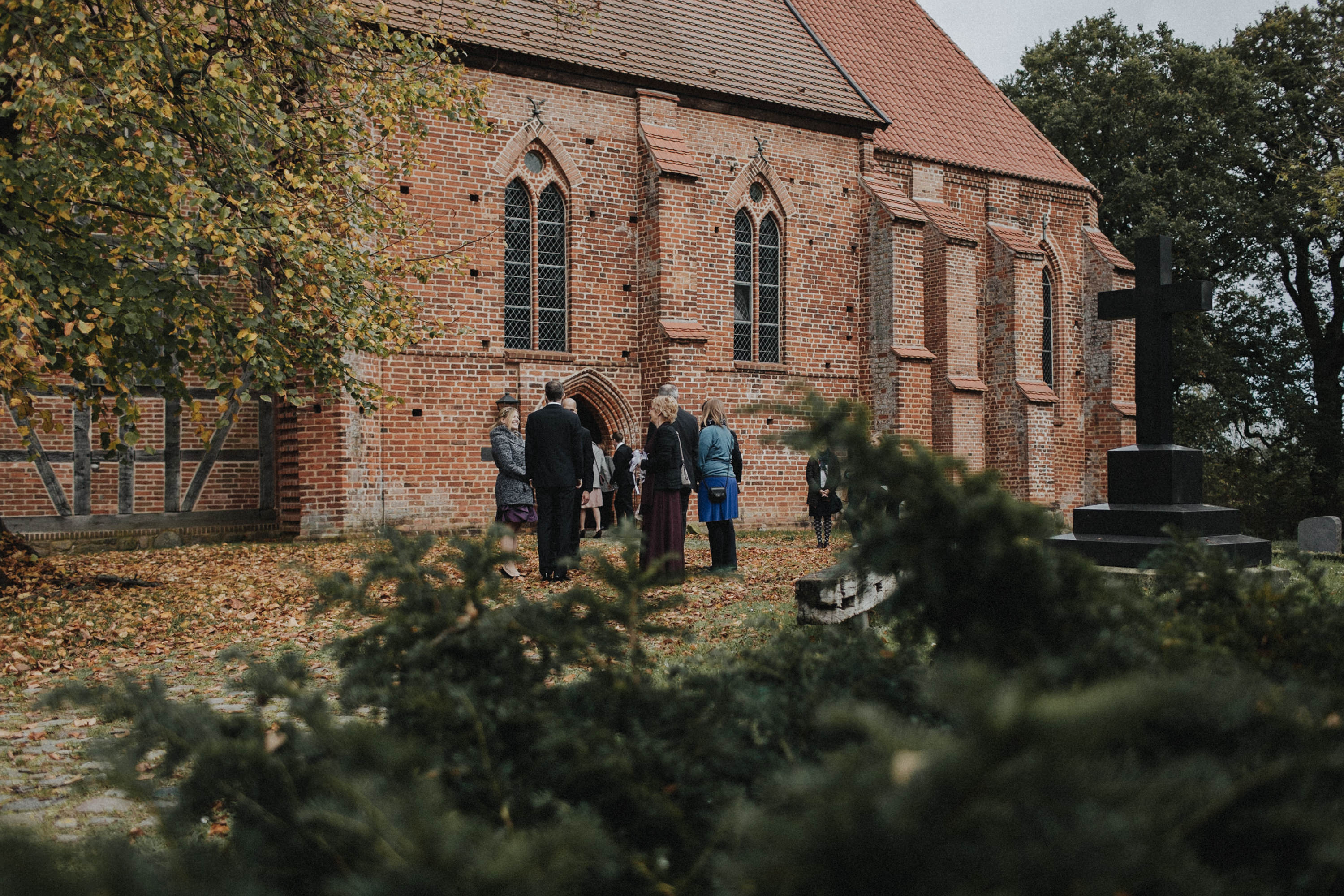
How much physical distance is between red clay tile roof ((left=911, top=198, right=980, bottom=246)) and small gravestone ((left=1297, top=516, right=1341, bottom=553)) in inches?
353

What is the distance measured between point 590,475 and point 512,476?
0.81 meters

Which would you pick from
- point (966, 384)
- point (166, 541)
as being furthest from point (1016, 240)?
point (166, 541)

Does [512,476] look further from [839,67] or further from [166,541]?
[839,67]

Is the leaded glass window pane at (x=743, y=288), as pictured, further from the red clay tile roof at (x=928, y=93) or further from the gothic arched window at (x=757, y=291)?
the red clay tile roof at (x=928, y=93)

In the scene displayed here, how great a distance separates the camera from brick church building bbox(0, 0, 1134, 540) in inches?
575

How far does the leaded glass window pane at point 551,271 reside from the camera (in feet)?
55.2

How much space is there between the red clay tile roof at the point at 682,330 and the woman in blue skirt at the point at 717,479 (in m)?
6.74

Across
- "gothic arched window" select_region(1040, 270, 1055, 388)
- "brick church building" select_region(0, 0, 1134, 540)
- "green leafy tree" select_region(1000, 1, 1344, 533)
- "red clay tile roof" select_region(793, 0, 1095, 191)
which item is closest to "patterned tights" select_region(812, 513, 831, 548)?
"brick church building" select_region(0, 0, 1134, 540)

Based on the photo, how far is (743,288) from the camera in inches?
739

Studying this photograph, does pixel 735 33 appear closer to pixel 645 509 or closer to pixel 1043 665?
pixel 645 509

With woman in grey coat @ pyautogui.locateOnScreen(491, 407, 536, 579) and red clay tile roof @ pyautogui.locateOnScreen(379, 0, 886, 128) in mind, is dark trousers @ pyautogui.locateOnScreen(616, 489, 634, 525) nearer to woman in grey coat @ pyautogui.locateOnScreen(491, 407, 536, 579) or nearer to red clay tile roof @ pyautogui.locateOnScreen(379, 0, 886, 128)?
woman in grey coat @ pyautogui.locateOnScreen(491, 407, 536, 579)

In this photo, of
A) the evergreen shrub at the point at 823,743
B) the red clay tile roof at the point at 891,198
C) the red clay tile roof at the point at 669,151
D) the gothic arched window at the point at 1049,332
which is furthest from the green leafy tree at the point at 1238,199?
the evergreen shrub at the point at 823,743

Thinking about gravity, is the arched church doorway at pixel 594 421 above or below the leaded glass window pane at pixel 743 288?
below

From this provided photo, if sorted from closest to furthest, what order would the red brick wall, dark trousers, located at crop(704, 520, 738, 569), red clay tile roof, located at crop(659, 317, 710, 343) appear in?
dark trousers, located at crop(704, 520, 738, 569), the red brick wall, red clay tile roof, located at crop(659, 317, 710, 343)
